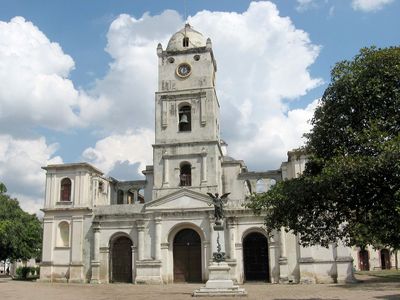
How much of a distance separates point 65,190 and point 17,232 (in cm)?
920

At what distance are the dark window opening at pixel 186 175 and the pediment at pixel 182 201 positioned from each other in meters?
1.66

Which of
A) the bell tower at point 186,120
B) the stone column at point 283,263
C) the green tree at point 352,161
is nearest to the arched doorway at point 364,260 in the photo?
the stone column at point 283,263

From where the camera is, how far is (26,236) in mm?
44562

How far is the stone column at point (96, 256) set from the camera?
34812 millimetres

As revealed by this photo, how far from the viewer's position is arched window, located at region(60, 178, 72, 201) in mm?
37575

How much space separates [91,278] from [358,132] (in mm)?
25948

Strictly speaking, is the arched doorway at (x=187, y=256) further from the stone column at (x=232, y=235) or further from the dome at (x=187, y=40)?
the dome at (x=187, y=40)

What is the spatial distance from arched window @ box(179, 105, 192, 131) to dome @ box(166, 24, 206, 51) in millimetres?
5008

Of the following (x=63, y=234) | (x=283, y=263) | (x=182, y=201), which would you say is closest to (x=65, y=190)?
(x=63, y=234)

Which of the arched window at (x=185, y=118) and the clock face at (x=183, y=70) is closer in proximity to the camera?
the arched window at (x=185, y=118)

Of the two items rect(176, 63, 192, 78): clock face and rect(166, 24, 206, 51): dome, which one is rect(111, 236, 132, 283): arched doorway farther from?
rect(166, 24, 206, 51): dome

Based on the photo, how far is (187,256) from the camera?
3484 cm

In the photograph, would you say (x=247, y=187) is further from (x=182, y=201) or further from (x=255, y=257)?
(x=182, y=201)


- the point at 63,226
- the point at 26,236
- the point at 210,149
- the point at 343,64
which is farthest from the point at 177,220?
the point at 343,64
